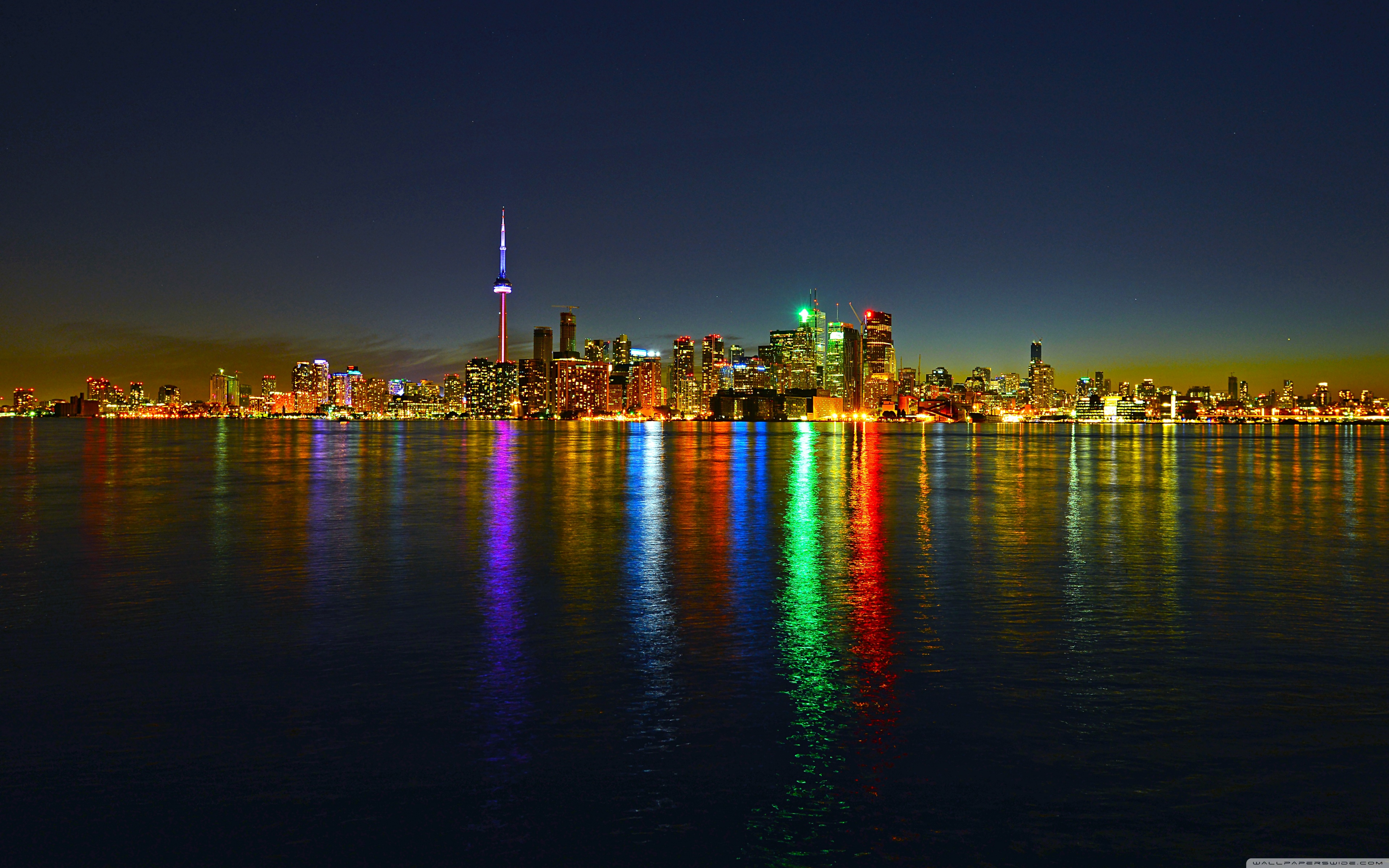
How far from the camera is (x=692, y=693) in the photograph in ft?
40.7

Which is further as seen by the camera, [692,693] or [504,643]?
[504,643]

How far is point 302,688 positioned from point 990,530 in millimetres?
23608

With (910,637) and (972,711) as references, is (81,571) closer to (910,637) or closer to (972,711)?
(910,637)

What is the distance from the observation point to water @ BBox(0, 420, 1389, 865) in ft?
27.8

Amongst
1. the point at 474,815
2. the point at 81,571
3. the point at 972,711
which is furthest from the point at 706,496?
the point at 474,815

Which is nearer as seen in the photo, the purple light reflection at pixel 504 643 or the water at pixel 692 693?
the water at pixel 692 693

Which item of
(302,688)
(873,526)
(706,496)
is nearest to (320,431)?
(706,496)

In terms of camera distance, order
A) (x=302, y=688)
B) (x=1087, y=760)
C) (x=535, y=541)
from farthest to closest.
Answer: (x=535, y=541) < (x=302, y=688) < (x=1087, y=760)

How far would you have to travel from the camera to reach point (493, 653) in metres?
14.5

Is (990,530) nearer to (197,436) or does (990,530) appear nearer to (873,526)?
(873,526)

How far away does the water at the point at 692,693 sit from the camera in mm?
8469

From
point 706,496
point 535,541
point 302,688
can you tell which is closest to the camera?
point 302,688

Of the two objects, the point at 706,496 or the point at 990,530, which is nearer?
the point at 990,530

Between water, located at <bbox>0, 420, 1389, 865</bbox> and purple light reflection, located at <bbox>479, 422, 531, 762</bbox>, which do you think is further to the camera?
purple light reflection, located at <bbox>479, 422, 531, 762</bbox>
